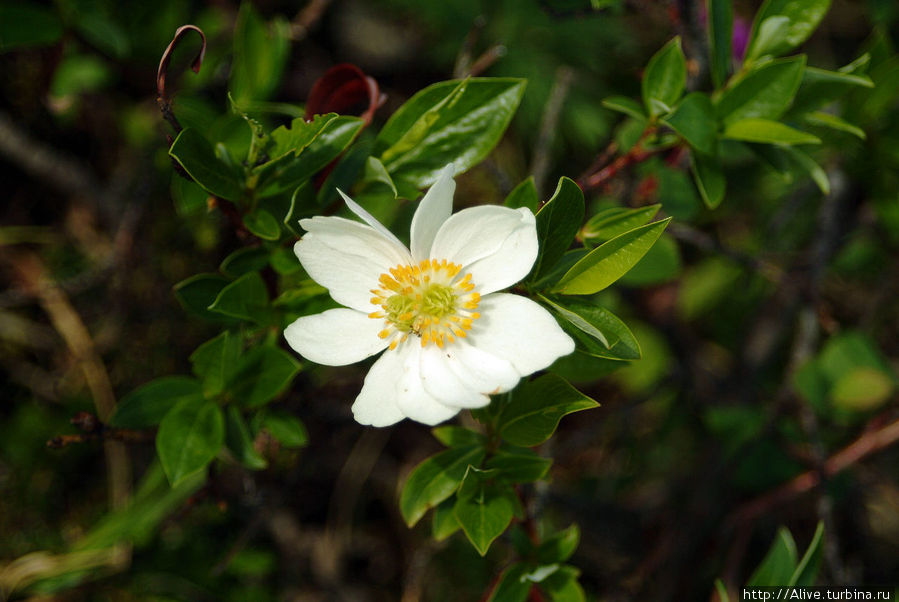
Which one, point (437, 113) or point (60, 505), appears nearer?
point (437, 113)

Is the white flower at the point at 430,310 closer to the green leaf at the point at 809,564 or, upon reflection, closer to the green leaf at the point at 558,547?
the green leaf at the point at 558,547

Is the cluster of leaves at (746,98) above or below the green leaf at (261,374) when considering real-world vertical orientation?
above

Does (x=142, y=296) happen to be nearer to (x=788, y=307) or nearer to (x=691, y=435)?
(x=691, y=435)

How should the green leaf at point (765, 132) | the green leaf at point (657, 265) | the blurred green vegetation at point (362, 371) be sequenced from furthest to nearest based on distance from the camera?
the blurred green vegetation at point (362, 371)
the green leaf at point (657, 265)
the green leaf at point (765, 132)

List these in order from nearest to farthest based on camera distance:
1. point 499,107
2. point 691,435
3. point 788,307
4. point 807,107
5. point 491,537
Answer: point 491,537 → point 499,107 → point 807,107 → point 788,307 → point 691,435

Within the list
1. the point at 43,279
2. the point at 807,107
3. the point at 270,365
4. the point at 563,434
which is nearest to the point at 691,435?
the point at 563,434

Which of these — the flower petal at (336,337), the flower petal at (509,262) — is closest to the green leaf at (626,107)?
the flower petal at (509,262)

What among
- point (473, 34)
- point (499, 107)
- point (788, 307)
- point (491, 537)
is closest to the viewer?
point (491, 537)

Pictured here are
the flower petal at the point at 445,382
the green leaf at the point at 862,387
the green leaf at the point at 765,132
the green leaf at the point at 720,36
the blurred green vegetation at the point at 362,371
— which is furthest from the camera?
the green leaf at the point at 862,387
